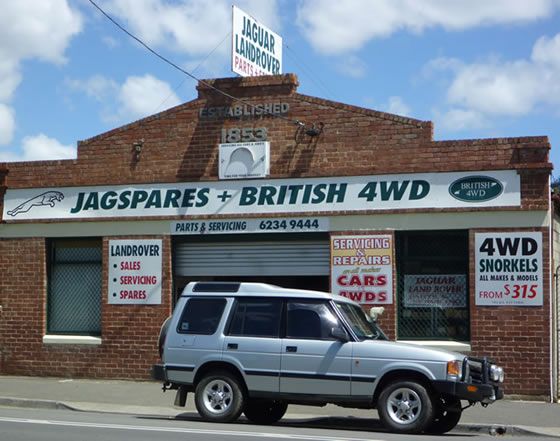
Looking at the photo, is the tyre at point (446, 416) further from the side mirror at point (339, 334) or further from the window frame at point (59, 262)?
the window frame at point (59, 262)

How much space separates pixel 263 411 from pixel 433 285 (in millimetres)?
5026

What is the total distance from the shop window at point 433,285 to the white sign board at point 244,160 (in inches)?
122

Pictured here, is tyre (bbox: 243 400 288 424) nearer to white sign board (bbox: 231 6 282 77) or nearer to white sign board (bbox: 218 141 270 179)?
white sign board (bbox: 218 141 270 179)

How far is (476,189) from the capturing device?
56.1 feet

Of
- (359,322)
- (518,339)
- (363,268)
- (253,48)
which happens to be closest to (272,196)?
(363,268)

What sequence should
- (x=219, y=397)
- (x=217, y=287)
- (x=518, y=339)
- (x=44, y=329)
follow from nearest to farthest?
1. (x=219, y=397)
2. (x=217, y=287)
3. (x=518, y=339)
4. (x=44, y=329)

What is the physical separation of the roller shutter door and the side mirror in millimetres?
5368

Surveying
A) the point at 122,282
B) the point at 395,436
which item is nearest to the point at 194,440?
the point at 395,436

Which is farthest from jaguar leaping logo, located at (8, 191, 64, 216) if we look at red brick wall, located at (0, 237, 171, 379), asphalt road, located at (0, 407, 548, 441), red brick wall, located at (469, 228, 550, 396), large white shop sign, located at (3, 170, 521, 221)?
red brick wall, located at (469, 228, 550, 396)

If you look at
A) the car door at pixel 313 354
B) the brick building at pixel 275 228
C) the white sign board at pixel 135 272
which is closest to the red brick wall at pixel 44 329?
the brick building at pixel 275 228

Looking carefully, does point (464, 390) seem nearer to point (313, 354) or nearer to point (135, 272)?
point (313, 354)

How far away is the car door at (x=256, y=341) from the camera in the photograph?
43.0ft

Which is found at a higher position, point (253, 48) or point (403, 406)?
point (253, 48)

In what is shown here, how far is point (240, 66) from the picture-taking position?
1877 cm
